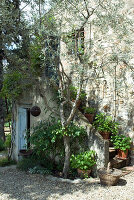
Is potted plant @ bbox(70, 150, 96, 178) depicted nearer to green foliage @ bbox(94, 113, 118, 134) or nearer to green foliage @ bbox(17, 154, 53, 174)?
green foliage @ bbox(17, 154, 53, 174)

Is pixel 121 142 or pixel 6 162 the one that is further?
pixel 6 162

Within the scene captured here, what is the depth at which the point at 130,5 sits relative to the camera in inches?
252

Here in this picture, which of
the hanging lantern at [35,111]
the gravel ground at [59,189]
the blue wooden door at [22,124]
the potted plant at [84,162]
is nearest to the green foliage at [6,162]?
the blue wooden door at [22,124]

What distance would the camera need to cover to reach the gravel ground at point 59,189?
14.3 ft

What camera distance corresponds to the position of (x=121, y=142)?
19.6 feet

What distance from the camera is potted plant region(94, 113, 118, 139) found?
6.17 m

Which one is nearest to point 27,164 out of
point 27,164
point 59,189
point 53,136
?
point 27,164

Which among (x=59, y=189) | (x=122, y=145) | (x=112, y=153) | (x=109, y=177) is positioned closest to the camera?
(x=109, y=177)

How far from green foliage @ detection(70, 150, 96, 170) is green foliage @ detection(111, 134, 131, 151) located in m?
0.91

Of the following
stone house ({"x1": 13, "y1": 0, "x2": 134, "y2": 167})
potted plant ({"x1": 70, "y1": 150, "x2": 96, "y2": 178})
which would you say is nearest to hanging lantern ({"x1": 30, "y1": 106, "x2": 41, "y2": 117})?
stone house ({"x1": 13, "y1": 0, "x2": 134, "y2": 167})

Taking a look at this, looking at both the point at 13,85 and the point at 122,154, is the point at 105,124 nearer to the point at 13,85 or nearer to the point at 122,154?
the point at 122,154

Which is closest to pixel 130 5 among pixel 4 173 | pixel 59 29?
pixel 59 29

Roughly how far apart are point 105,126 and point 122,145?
0.71m

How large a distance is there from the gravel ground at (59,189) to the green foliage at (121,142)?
0.72 meters
